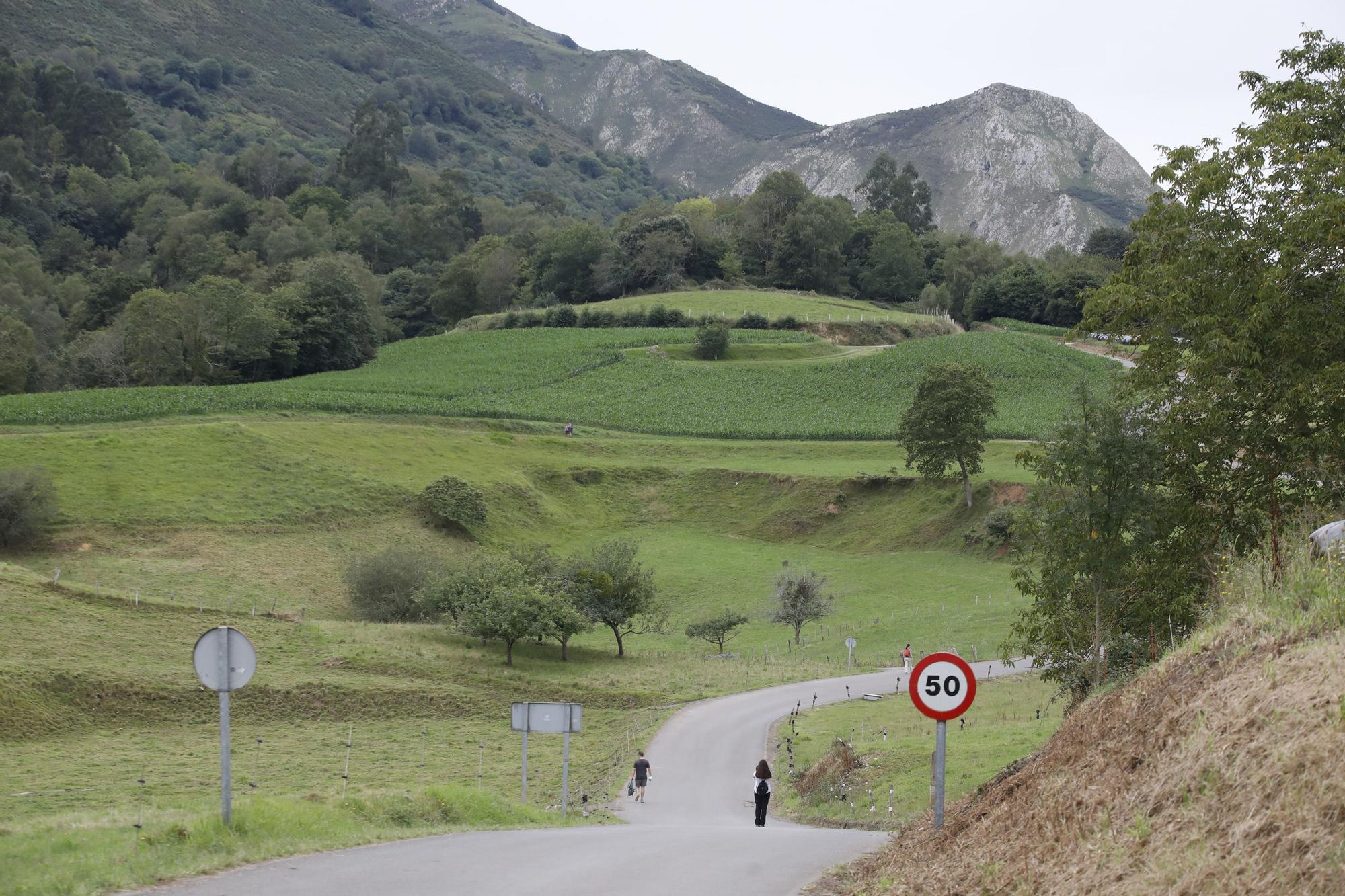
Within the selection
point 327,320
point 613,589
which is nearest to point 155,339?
point 327,320

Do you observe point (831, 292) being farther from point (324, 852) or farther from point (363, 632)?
point (324, 852)

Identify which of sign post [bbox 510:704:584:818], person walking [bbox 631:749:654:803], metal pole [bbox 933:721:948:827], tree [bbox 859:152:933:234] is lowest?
person walking [bbox 631:749:654:803]

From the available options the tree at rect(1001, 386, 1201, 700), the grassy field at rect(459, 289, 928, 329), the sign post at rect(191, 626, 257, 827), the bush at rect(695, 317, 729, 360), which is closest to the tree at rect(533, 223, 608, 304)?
the grassy field at rect(459, 289, 928, 329)

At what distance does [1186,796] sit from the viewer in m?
7.10

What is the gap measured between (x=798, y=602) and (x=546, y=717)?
32671 mm

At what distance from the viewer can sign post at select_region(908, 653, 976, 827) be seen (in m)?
9.93

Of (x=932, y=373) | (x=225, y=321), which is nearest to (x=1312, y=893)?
(x=932, y=373)

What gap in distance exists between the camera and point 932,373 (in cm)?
6066

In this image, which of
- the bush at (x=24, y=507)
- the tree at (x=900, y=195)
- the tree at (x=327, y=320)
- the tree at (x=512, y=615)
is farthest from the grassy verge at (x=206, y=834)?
the tree at (x=900, y=195)

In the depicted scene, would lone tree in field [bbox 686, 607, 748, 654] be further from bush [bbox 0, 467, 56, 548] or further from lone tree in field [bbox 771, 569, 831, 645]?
bush [bbox 0, 467, 56, 548]

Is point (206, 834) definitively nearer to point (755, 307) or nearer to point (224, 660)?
point (224, 660)

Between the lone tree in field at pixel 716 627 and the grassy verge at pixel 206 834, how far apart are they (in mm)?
30632

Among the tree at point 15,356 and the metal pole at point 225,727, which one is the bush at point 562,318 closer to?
the tree at point 15,356

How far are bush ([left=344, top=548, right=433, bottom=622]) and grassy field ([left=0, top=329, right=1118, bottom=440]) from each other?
94.1 ft
